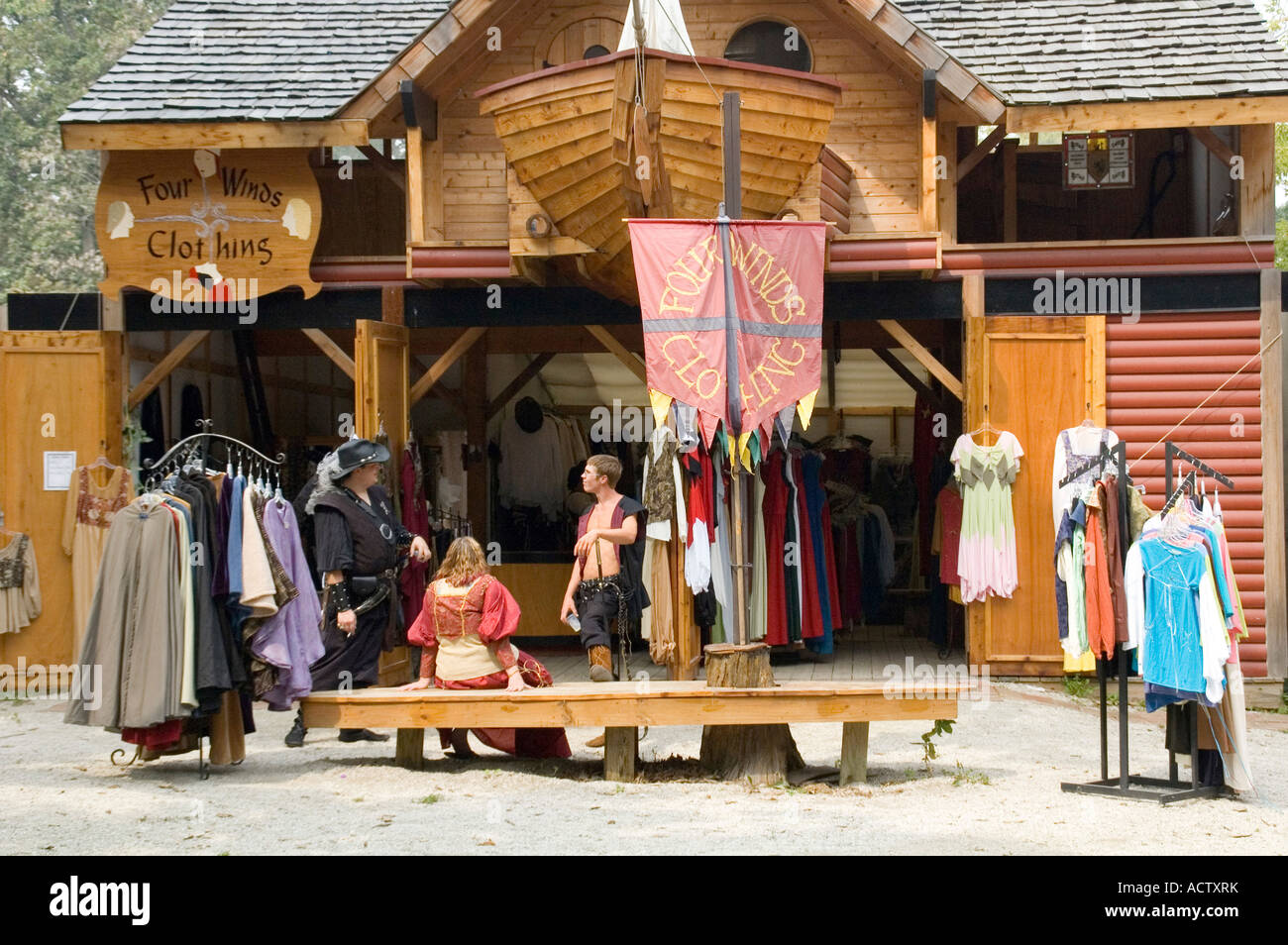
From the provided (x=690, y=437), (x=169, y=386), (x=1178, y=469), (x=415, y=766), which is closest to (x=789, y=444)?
(x=690, y=437)

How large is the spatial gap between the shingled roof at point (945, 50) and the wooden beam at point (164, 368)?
170 cm

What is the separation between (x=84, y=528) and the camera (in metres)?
12.1

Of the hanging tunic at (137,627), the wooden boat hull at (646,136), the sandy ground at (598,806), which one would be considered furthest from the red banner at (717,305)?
the hanging tunic at (137,627)

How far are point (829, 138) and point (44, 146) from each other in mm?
27104

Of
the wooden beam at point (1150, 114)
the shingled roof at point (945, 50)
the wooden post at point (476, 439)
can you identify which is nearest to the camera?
the wooden beam at point (1150, 114)

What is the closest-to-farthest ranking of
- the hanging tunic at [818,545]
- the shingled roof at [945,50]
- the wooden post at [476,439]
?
the shingled roof at [945,50] → the hanging tunic at [818,545] → the wooden post at [476,439]

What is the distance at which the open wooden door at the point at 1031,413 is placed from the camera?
464 inches

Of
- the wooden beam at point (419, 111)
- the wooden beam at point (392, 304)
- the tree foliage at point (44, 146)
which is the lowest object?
the wooden beam at point (392, 304)

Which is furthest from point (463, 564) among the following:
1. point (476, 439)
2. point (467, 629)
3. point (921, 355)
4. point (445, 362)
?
point (476, 439)

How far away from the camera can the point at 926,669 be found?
40.2 feet

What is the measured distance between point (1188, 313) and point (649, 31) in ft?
15.7

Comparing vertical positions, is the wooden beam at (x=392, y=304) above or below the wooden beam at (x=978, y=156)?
below

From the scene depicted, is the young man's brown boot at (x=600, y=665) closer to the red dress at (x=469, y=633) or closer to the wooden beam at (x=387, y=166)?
the red dress at (x=469, y=633)

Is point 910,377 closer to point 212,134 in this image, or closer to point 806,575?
point 806,575
